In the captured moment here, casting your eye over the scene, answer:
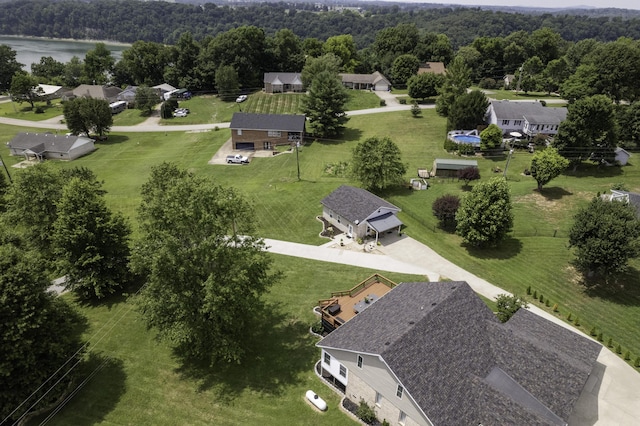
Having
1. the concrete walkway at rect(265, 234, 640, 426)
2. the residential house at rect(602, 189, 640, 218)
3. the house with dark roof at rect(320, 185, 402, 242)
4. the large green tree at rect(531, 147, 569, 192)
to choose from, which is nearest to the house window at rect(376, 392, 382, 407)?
the concrete walkway at rect(265, 234, 640, 426)

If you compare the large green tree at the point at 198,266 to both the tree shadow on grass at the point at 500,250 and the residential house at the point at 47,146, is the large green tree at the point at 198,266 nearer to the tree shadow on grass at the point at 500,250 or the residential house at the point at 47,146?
the tree shadow on grass at the point at 500,250

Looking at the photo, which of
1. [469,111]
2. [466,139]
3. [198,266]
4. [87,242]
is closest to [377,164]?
[466,139]

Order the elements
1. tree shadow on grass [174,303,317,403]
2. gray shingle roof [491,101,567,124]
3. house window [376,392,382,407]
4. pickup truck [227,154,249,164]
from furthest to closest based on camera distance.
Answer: gray shingle roof [491,101,567,124] < pickup truck [227,154,249,164] < tree shadow on grass [174,303,317,403] < house window [376,392,382,407]

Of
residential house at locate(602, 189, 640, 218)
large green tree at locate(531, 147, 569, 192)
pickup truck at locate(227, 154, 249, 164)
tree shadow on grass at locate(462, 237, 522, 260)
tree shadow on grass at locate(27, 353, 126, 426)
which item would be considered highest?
large green tree at locate(531, 147, 569, 192)

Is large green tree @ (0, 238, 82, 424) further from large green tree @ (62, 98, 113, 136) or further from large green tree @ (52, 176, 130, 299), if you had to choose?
large green tree @ (62, 98, 113, 136)

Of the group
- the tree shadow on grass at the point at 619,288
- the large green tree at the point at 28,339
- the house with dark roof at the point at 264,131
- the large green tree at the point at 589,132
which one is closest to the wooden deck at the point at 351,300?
the large green tree at the point at 28,339
